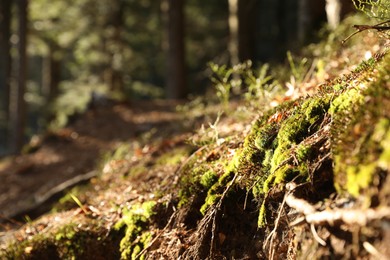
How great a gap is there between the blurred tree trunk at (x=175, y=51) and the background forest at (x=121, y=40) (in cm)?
3

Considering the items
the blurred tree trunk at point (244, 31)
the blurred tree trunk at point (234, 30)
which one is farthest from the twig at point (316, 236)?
the blurred tree trunk at point (244, 31)

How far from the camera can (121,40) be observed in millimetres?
17578

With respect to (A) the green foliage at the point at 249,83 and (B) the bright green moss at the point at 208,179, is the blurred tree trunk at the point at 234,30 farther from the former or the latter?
(B) the bright green moss at the point at 208,179

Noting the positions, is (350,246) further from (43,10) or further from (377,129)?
(43,10)

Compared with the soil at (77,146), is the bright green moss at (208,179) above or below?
above

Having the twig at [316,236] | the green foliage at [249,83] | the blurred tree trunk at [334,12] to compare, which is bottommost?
the twig at [316,236]

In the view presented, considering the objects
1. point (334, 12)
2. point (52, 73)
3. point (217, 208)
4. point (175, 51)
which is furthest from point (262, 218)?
point (52, 73)

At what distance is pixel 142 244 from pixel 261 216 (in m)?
1.12

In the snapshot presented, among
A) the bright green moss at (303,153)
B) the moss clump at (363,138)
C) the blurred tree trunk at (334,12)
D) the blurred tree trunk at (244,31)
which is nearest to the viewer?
the moss clump at (363,138)

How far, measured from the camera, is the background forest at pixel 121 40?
13.4m

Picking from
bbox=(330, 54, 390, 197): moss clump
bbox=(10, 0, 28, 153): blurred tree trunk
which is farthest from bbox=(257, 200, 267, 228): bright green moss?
bbox=(10, 0, 28, 153): blurred tree trunk

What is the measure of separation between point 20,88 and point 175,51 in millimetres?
5895

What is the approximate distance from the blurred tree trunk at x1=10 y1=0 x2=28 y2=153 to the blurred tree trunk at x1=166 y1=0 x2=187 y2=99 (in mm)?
5173

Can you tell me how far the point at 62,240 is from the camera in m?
3.67
